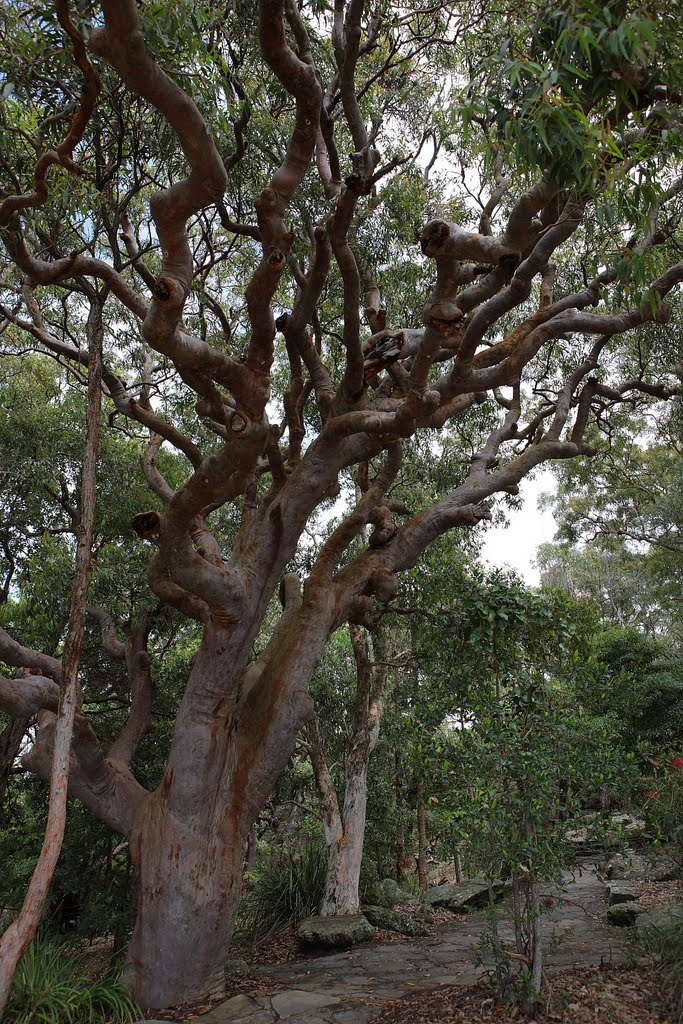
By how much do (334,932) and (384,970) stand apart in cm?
131

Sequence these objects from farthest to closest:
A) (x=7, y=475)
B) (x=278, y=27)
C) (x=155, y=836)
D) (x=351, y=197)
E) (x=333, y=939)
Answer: (x=7, y=475), (x=333, y=939), (x=155, y=836), (x=351, y=197), (x=278, y=27)

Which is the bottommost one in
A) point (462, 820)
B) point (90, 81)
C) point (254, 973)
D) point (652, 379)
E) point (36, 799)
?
point (254, 973)

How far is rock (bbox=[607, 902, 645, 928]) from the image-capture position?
22.2 feet

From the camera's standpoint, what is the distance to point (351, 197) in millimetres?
4777

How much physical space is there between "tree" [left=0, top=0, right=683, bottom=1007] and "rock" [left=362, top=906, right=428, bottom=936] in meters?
3.29

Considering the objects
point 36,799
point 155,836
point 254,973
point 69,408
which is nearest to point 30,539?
point 69,408

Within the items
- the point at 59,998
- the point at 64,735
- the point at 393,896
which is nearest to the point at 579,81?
the point at 64,735

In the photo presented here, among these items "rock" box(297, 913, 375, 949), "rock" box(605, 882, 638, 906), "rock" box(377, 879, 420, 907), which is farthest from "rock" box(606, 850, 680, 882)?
"rock" box(377, 879, 420, 907)

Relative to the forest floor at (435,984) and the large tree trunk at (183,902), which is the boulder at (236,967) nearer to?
the forest floor at (435,984)

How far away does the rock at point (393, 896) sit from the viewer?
9.76 m

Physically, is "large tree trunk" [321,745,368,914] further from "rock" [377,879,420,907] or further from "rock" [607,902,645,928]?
"rock" [607,902,645,928]

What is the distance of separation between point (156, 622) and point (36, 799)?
10.2 ft

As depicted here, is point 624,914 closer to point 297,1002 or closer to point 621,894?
point 621,894

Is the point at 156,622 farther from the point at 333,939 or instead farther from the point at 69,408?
the point at 333,939
